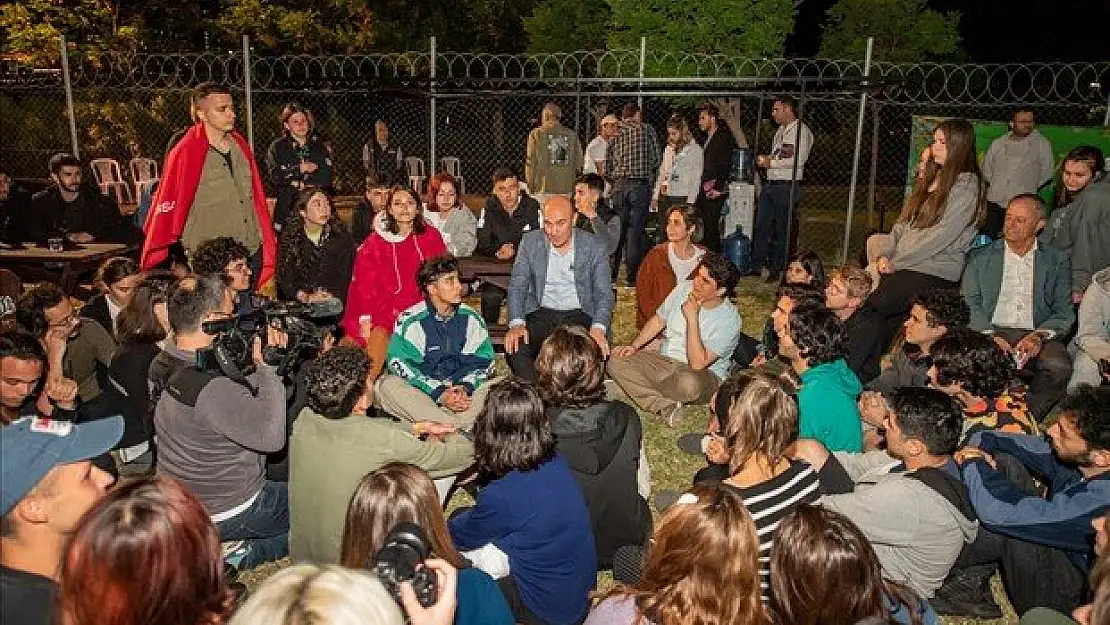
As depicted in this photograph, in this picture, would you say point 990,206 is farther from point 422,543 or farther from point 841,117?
point 841,117

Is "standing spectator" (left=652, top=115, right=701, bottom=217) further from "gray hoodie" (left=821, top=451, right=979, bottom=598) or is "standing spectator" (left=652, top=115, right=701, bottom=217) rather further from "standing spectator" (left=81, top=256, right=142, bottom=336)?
"gray hoodie" (left=821, top=451, right=979, bottom=598)

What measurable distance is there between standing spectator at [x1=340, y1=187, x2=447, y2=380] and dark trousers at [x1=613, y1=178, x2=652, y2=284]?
4220mm

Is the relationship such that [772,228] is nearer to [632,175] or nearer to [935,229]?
[632,175]

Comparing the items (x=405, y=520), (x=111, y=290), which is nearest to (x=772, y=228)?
(x=111, y=290)

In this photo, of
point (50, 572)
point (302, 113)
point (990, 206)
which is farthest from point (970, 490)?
point (302, 113)

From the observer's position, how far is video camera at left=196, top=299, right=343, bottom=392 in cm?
377

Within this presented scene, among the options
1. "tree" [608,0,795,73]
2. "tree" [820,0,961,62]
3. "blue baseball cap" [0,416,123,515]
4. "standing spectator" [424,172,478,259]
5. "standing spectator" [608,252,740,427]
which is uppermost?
"tree" [820,0,961,62]

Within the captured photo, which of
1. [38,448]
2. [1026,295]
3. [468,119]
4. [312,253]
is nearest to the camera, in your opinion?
[38,448]

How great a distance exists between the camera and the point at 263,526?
13.8 ft

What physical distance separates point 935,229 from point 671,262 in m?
1.85

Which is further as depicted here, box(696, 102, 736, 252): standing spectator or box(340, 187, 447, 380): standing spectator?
box(696, 102, 736, 252): standing spectator

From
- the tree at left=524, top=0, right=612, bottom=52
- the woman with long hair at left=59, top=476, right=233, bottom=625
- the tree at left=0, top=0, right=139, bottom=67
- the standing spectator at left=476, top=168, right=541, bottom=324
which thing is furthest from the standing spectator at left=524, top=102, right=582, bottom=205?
the tree at left=524, top=0, right=612, bottom=52

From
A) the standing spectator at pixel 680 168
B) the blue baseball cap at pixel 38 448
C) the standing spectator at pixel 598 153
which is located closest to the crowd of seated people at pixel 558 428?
the blue baseball cap at pixel 38 448

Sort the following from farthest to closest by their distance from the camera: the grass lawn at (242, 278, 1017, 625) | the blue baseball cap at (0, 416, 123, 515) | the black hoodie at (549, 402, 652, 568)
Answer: the grass lawn at (242, 278, 1017, 625) < the black hoodie at (549, 402, 652, 568) < the blue baseball cap at (0, 416, 123, 515)
